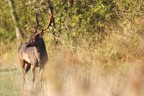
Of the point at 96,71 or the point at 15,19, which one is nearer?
the point at 96,71

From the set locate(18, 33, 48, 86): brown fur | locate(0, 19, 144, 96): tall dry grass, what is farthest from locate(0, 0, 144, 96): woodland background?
locate(18, 33, 48, 86): brown fur

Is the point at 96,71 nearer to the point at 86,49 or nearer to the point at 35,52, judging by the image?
the point at 35,52

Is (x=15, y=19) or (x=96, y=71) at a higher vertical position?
(x=96, y=71)

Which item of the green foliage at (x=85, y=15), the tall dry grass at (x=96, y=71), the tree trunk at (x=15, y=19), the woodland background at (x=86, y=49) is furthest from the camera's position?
the tree trunk at (x=15, y=19)

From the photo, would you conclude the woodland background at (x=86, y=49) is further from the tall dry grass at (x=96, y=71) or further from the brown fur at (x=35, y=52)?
the brown fur at (x=35, y=52)

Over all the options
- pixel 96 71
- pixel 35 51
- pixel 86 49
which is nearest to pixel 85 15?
pixel 86 49

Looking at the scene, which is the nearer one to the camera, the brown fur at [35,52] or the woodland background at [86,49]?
the woodland background at [86,49]

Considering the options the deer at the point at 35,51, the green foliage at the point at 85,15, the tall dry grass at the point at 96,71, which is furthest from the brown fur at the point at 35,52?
the green foliage at the point at 85,15

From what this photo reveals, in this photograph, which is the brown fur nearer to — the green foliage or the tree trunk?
the green foliage

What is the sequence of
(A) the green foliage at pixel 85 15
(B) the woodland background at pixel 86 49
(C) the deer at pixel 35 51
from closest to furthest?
(B) the woodland background at pixel 86 49 → (C) the deer at pixel 35 51 → (A) the green foliage at pixel 85 15

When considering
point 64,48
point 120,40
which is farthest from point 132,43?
point 64,48

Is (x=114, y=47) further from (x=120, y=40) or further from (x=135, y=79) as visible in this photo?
(x=135, y=79)

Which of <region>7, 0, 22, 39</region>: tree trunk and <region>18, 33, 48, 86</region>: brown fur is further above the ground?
<region>18, 33, 48, 86</region>: brown fur

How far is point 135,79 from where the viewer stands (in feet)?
23.5
